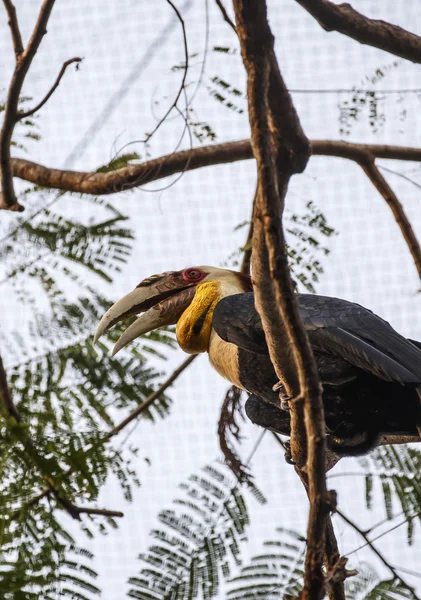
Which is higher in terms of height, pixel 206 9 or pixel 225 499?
pixel 206 9

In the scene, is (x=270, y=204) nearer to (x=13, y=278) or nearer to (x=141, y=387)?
(x=141, y=387)

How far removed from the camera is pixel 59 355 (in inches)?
116

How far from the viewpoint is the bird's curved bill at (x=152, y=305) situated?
120 inches

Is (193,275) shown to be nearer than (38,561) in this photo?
No

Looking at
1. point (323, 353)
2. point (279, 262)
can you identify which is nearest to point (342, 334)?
point (323, 353)

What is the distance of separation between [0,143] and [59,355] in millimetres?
736

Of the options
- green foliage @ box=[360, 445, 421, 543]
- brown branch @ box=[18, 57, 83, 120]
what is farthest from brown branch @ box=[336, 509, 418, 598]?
brown branch @ box=[18, 57, 83, 120]

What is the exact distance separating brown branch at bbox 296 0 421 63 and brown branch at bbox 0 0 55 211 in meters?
0.90

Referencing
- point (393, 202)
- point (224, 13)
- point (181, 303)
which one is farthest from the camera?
point (393, 202)

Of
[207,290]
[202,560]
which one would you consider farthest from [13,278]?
[202,560]

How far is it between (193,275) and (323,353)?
2.92 feet

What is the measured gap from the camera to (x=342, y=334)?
7.90ft

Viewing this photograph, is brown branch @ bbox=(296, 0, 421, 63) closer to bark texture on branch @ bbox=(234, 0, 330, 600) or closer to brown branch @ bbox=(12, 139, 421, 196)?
bark texture on branch @ bbox=(234, 0, 330, 600)

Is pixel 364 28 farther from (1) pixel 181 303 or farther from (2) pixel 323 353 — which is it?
(1) pixel 181 303
